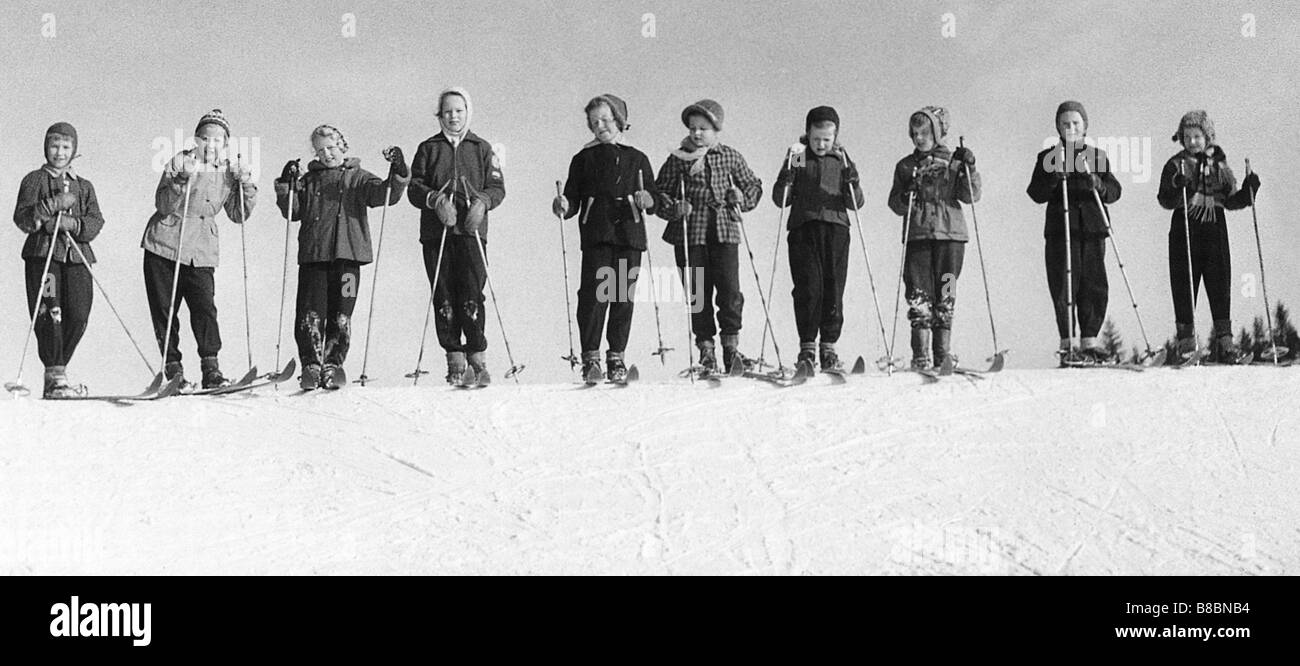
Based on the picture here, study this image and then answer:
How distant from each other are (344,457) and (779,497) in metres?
3.09

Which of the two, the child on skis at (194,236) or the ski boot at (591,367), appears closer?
the ski boot at (591,367)

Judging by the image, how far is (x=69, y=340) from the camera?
11609mm

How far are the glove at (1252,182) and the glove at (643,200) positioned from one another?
16.4ft

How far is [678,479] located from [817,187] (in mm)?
2949

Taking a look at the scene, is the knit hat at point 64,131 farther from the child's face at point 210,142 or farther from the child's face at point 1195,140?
the child's face at point 1195,140

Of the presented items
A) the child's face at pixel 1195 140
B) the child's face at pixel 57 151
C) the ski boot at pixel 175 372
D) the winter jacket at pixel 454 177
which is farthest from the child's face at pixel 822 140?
the child's face at pixel 57 151

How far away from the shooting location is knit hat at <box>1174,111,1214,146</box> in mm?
12266

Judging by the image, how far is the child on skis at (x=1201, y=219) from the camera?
12.2 metres

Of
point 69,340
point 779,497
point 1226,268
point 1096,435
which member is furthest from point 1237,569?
point 69,340

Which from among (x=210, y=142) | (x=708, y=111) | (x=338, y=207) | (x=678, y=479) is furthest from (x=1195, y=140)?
(x=210, y=142)

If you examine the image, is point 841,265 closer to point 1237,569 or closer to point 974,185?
point 974,185

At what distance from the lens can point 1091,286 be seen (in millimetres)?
11883

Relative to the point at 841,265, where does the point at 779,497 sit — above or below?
below

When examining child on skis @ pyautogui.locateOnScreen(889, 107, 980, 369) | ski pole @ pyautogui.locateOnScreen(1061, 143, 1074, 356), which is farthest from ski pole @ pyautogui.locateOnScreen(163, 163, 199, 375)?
ski pole @ pyautogui.locateOnScreen(1061, 143, 1074, 356)
